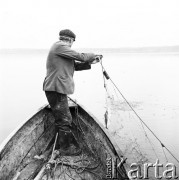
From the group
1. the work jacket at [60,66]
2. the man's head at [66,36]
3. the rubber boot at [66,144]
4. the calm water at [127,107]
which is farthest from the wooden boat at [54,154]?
the man's head at [66,36]

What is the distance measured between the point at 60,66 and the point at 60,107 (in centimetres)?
79

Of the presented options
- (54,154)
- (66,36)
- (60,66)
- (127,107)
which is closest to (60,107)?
(60,66)

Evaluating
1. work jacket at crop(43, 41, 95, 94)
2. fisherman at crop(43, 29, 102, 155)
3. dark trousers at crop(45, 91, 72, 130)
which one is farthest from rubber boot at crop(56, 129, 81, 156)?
work jacket at crop(43, 41, 95, 94)

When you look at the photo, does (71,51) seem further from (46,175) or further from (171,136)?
(171,136)

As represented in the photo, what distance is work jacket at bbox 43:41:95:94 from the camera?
4.62 m

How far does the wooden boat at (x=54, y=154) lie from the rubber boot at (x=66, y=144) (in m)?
0.09

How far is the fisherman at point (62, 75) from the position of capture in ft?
15.3

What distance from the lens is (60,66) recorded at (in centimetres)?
469

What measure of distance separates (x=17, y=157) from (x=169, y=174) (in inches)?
147

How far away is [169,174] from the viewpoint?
6.45 metres

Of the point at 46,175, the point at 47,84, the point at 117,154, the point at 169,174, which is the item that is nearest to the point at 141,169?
the point at 169,174

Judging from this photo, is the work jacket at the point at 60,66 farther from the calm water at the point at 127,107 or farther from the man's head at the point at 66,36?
the calm water at the point at 127,107

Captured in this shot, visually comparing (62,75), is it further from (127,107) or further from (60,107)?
(127,107)

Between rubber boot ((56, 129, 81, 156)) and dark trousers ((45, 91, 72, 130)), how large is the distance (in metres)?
0.12
